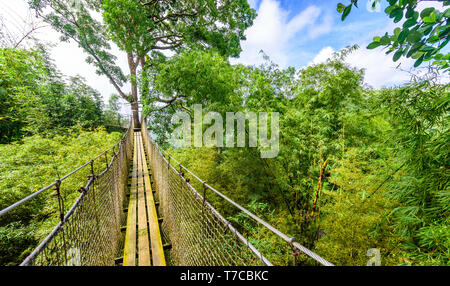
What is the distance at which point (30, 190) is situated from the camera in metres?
2.68

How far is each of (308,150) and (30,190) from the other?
4692 millimetres

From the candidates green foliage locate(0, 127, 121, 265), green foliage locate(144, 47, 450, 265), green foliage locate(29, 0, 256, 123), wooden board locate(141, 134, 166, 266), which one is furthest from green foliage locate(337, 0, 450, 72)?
green foliage locate(29, 0, 256, 123)

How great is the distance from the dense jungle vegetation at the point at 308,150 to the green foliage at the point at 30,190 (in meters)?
0.02

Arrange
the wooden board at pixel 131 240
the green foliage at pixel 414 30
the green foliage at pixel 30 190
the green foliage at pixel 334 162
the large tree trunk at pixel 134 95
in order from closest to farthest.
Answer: the green foliage at pixel 414 30, the green foliage at pixel 334 162, the wooden board at pixel 131 240, the green foliage at pixel 30 190, the large tree trunk at pixel 134 95

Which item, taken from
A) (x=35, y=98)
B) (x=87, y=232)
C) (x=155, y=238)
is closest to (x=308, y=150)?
(x=155, y=238)

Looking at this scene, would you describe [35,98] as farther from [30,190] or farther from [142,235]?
[142,235]

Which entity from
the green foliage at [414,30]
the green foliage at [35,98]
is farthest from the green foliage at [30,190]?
the green foliage at [414,30]

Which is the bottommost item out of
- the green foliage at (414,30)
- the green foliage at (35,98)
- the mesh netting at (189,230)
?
the mesh netting at (189,230)

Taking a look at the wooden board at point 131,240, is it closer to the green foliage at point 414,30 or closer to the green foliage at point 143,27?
the green foliage at point 414,30

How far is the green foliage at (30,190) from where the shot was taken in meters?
2.21

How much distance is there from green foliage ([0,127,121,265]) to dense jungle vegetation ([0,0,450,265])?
2cm

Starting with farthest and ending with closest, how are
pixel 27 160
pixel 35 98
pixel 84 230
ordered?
pixel 35 98 < pixel 27 160 < pixel 84 230

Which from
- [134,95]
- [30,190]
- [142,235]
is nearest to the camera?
[142,235]
